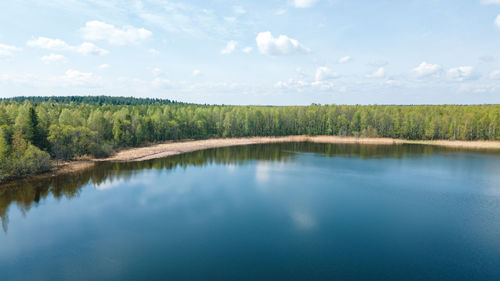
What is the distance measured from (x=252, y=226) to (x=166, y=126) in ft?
217

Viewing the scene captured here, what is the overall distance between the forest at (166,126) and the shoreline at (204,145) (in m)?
2.48

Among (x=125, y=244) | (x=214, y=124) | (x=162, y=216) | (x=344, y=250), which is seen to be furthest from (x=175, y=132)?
(x=344, y=250)

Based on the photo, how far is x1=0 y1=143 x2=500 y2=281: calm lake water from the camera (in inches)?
774

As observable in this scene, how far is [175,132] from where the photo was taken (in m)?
88.5

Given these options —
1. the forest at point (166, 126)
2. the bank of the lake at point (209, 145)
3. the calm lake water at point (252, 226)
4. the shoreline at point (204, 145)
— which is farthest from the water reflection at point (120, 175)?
the forest at point (166, 126)

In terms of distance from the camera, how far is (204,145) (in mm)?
84188

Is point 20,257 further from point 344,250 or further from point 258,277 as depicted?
point 344,250

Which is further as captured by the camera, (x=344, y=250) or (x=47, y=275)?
(x=344, y=250)

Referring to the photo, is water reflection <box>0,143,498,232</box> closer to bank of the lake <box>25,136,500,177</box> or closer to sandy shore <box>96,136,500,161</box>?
bank of the lake <box>25,136,500,177</box>

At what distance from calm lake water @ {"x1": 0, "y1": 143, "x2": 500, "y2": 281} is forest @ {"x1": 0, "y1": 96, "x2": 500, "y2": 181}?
807 centimetres

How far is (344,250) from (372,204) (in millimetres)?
12634

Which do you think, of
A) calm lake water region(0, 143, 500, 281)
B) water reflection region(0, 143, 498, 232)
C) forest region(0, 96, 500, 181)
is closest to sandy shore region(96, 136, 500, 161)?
forest region(0, 96, 500, 181)

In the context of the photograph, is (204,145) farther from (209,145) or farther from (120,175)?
(120,175)

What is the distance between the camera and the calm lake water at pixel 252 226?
19656 mm
